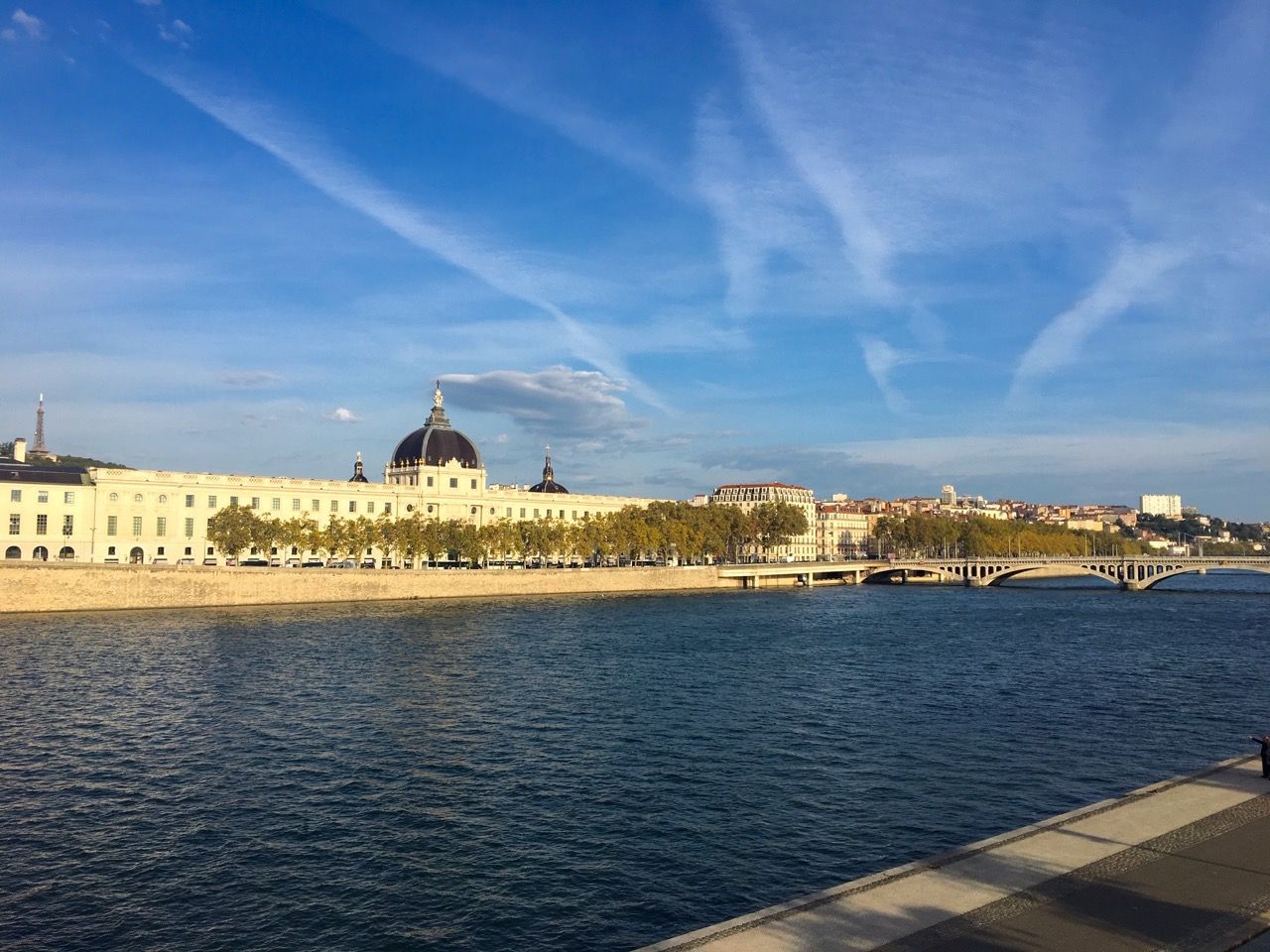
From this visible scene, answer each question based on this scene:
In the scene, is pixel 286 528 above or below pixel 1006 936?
above

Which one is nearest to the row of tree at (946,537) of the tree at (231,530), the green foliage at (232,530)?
the green foliage at (232,530)

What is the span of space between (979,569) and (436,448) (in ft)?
285

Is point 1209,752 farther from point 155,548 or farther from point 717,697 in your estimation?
point 155,548

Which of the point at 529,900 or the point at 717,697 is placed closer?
the point at 529,900

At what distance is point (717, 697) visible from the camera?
40.5 metres

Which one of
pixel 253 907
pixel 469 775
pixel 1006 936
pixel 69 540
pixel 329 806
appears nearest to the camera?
pixel 1006 936

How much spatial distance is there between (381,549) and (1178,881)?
103 m

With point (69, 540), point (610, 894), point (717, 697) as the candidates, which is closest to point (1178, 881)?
point (610, 894)

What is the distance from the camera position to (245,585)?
82.3 m

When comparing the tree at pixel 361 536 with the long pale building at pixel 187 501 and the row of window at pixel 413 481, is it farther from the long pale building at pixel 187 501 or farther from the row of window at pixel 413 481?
the row of window at pixel 413 481

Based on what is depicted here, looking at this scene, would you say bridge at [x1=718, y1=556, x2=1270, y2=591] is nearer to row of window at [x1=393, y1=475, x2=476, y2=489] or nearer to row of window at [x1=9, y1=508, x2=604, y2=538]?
row of window at [x1=393, y1=475, x2=476, y2=489]

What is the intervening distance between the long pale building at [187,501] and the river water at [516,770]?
42.4m

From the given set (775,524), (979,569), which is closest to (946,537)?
(979,569)

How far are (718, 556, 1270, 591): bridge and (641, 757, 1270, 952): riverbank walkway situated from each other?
115923 mm
